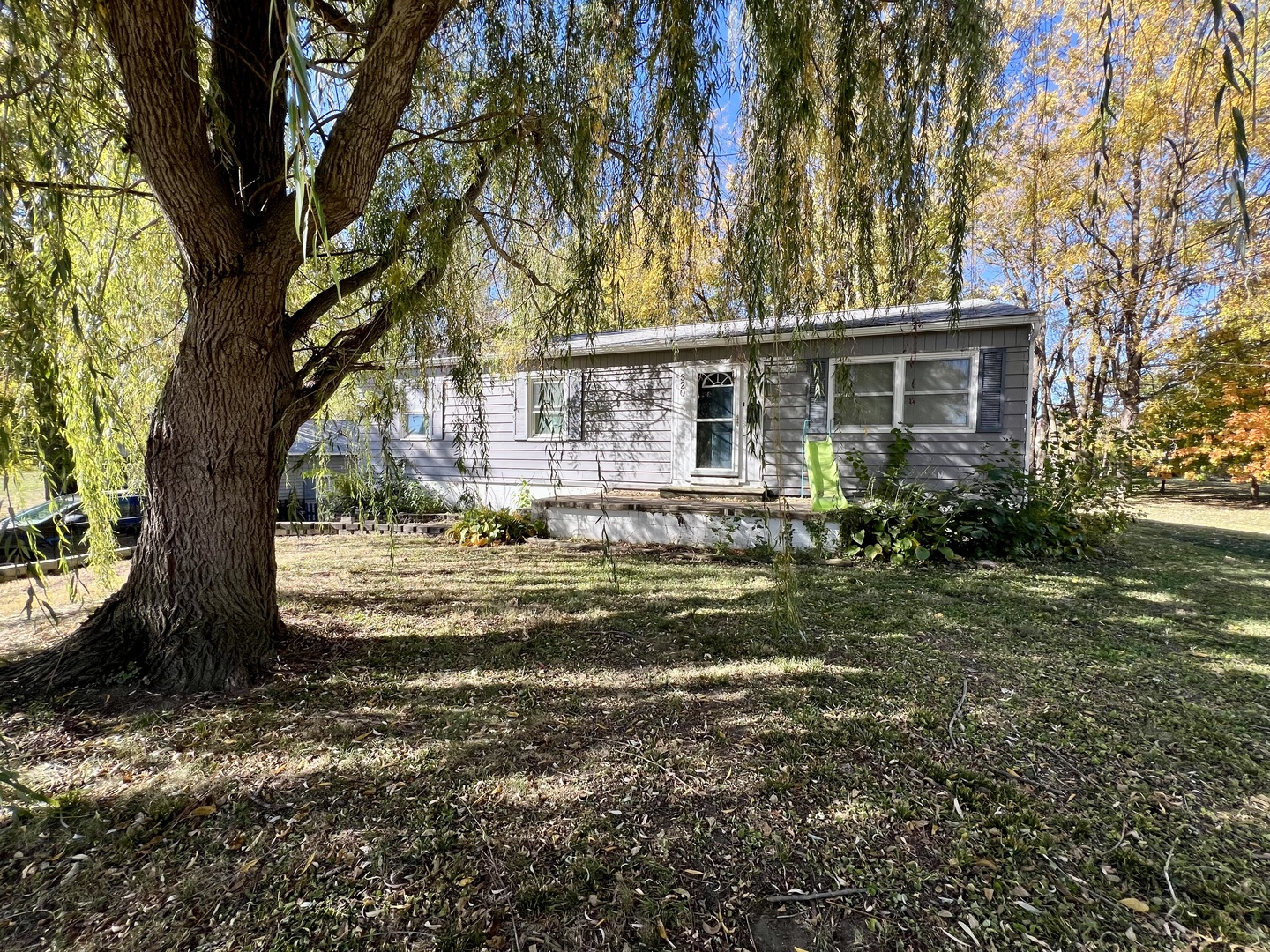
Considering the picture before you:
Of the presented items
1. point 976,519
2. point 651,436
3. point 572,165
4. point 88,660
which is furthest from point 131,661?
point 976,519

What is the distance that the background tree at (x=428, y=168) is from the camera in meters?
2.08

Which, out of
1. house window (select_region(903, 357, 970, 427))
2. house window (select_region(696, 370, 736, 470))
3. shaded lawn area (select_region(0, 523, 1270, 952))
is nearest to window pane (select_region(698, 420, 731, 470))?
house window (select_region(696, 370, 736, 470))

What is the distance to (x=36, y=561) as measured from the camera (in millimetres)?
1965

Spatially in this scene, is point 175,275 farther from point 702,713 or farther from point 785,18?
point 702,713

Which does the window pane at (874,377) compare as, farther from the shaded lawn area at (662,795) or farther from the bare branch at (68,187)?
the bare branch at (68,187)

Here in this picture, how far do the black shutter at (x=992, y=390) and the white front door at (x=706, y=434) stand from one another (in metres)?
2.72

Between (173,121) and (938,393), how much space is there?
7036 millimetres

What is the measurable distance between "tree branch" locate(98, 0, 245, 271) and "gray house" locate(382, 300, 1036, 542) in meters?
2.65

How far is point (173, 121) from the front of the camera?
213cm

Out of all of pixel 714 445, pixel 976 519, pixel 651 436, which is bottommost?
pixel 976 519

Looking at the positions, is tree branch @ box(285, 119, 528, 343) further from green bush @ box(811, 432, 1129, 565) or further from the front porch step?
the front porch step

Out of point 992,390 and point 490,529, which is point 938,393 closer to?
point 992,390

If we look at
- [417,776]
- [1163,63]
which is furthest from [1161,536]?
[417,776]

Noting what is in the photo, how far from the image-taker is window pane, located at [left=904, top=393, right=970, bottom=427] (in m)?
6.43
